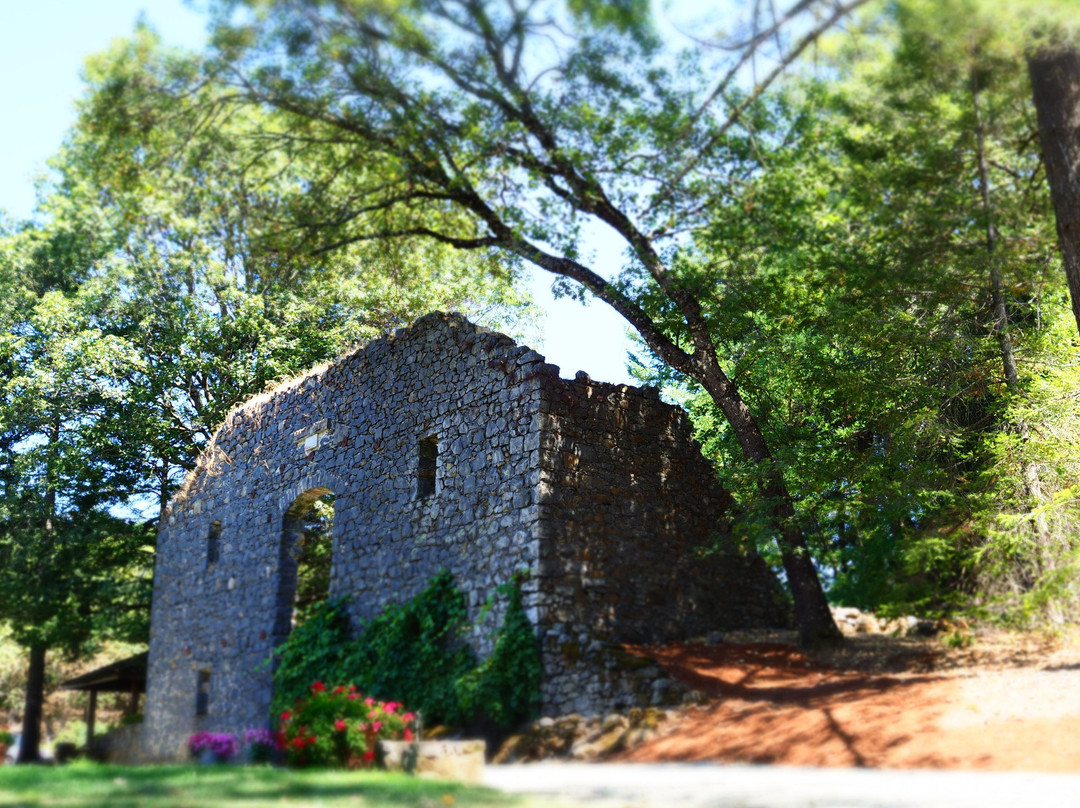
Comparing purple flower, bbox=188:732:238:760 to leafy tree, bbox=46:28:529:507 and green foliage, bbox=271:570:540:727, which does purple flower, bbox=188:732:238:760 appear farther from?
leafy tree, bbox=46:28:529:507

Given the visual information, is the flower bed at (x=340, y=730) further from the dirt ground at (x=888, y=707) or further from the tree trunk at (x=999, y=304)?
the tree trunk at (x=999, y=304)

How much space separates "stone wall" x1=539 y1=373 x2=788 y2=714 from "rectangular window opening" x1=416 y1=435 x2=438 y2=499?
6.60 feet

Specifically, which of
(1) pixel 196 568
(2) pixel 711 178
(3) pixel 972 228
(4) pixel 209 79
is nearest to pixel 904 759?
(3) pixel 972 228

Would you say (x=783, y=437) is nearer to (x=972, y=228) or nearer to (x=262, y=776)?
(x=972, y=228)

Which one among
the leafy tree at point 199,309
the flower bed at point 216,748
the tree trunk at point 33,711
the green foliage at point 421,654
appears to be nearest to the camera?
the green foliage at point 421,654

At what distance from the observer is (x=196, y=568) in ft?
49.9

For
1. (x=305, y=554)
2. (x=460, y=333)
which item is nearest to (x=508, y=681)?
(x=460, y=333)

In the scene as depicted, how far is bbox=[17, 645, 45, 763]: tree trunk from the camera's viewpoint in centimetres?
1839

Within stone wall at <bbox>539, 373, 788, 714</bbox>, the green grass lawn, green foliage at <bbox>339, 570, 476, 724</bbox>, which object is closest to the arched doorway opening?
green foliage at <bbox>339, 570, 476, 724</bbox>

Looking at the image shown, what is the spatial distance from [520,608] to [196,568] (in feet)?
25.0

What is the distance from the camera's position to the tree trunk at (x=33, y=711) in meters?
18.4

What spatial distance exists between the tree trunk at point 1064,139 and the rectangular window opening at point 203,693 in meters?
12.6

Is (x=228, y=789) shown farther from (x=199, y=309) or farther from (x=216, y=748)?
(x=199, y=309)

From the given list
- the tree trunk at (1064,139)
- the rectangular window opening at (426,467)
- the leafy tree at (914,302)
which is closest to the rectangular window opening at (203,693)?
the rectangular window opening at (426,467)
